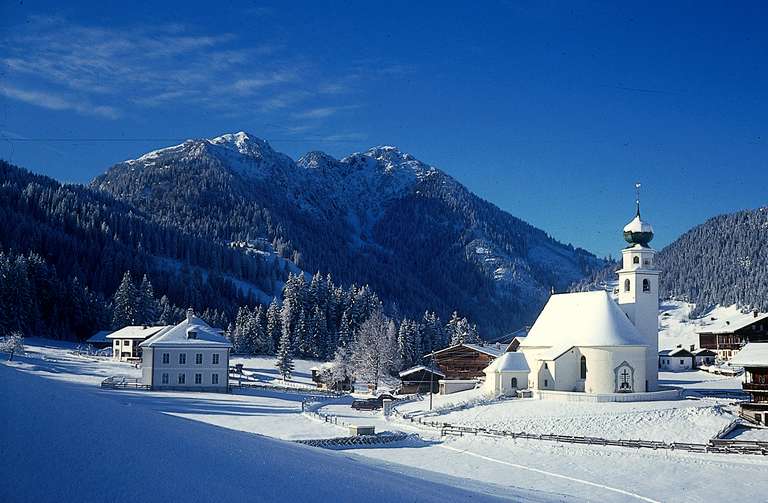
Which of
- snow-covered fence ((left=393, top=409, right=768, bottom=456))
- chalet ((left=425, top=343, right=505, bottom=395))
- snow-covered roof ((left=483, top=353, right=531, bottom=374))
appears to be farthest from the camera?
chalet ((left=425, top=343, right=505, bottom=395))

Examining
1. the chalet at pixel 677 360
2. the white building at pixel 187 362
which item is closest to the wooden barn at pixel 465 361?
the white building at pixel 187 362

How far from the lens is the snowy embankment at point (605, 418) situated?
139ft

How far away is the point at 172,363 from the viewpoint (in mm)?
62781

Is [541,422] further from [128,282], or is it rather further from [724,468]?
[128,282]

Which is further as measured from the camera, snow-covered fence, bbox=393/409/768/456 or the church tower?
the church tower

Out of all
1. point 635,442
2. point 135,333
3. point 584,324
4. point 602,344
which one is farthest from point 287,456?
point 135,333

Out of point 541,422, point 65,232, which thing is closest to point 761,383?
point 541,422

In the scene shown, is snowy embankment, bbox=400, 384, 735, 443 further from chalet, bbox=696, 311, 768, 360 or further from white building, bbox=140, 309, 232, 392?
chalet, bbox=696, 311, 768, 360

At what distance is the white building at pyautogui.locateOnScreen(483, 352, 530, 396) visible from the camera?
191ft

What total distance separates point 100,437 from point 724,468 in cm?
3185

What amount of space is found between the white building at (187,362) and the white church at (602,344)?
22931 millimetres

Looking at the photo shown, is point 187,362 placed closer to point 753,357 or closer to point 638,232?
point 638,232

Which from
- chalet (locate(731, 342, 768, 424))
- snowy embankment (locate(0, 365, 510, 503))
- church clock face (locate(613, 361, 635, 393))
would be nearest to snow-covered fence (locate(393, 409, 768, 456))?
chalet (locate(731, 342, 768, 424))

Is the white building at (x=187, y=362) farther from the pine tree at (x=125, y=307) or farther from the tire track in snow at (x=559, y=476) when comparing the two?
the pine tree at (x=125, y=307)
